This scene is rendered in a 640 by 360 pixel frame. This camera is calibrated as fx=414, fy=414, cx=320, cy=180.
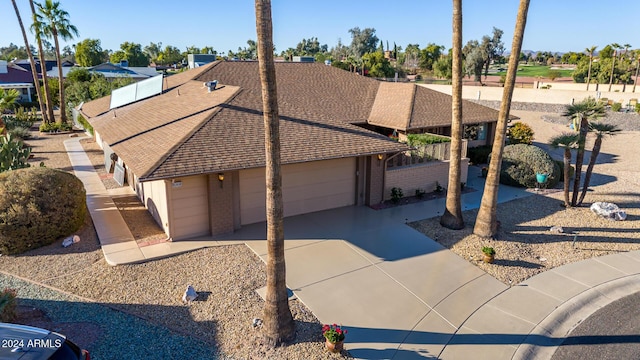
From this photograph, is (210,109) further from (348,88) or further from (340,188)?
(348,88)

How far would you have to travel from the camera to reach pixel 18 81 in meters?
55.6

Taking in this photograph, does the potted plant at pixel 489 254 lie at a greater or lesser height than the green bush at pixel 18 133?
lesser

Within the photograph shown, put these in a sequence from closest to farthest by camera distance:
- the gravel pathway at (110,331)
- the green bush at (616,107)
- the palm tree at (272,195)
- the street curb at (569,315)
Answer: the palm tree at (272,195)
the gravel pathway at (110,331)
the street curb at (569,315)
the green bush at (616,107)

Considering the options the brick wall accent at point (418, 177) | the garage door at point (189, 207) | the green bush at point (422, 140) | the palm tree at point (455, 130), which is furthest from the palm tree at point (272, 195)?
the green bush at point (422, 140)

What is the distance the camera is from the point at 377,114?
21.1 metres

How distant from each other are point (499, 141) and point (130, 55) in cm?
10982

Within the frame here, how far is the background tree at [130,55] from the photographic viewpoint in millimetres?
104000

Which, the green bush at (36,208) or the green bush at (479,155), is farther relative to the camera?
the green bush at (479,155)

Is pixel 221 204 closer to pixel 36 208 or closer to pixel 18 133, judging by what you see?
pixel 36 208

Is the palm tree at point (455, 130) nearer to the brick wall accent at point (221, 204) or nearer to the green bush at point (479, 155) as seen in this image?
the brick wall accent at point (221, 204)

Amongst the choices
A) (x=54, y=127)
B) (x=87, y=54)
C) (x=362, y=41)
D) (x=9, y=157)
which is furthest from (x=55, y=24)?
(x=362, y=41)

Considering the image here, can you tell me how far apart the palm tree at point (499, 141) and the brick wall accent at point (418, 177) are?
408 cm

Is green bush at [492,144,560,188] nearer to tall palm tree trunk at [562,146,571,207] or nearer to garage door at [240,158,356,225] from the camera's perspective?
tall palm tree trunk at [562,146,571,207]

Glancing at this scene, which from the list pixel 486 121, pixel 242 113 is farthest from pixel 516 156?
pixel 242 113
